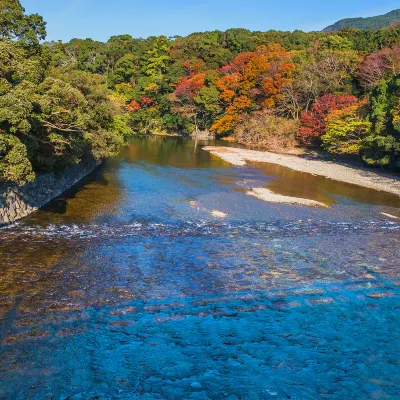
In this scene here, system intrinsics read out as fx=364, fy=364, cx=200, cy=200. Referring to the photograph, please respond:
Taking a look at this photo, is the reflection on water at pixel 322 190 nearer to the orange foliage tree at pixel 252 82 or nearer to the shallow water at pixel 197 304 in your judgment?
the shallow water at pixel 197 304

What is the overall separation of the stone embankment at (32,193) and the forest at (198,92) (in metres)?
0.85

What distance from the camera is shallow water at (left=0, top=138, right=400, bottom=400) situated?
7.12 m

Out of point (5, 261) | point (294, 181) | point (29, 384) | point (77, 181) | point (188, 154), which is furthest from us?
point (188, 154)

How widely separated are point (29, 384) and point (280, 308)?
6.20 m

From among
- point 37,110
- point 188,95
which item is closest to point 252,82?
point 188,95

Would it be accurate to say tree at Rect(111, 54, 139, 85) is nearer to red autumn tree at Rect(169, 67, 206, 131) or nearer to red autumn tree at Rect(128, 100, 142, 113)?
red autumn tree at Rect(128, 100, 142, 113)

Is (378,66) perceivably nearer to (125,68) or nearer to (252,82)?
(252,82)

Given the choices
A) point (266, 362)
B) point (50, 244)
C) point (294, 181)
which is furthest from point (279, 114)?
point (266, 362)

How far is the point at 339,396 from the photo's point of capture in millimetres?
6859

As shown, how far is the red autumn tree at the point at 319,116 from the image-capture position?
40750 millimetres

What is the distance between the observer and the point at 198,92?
201 ft

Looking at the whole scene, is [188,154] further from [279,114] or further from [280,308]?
[280,308]

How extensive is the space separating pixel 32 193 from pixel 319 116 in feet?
115

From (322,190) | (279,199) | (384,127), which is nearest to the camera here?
(279,199)
